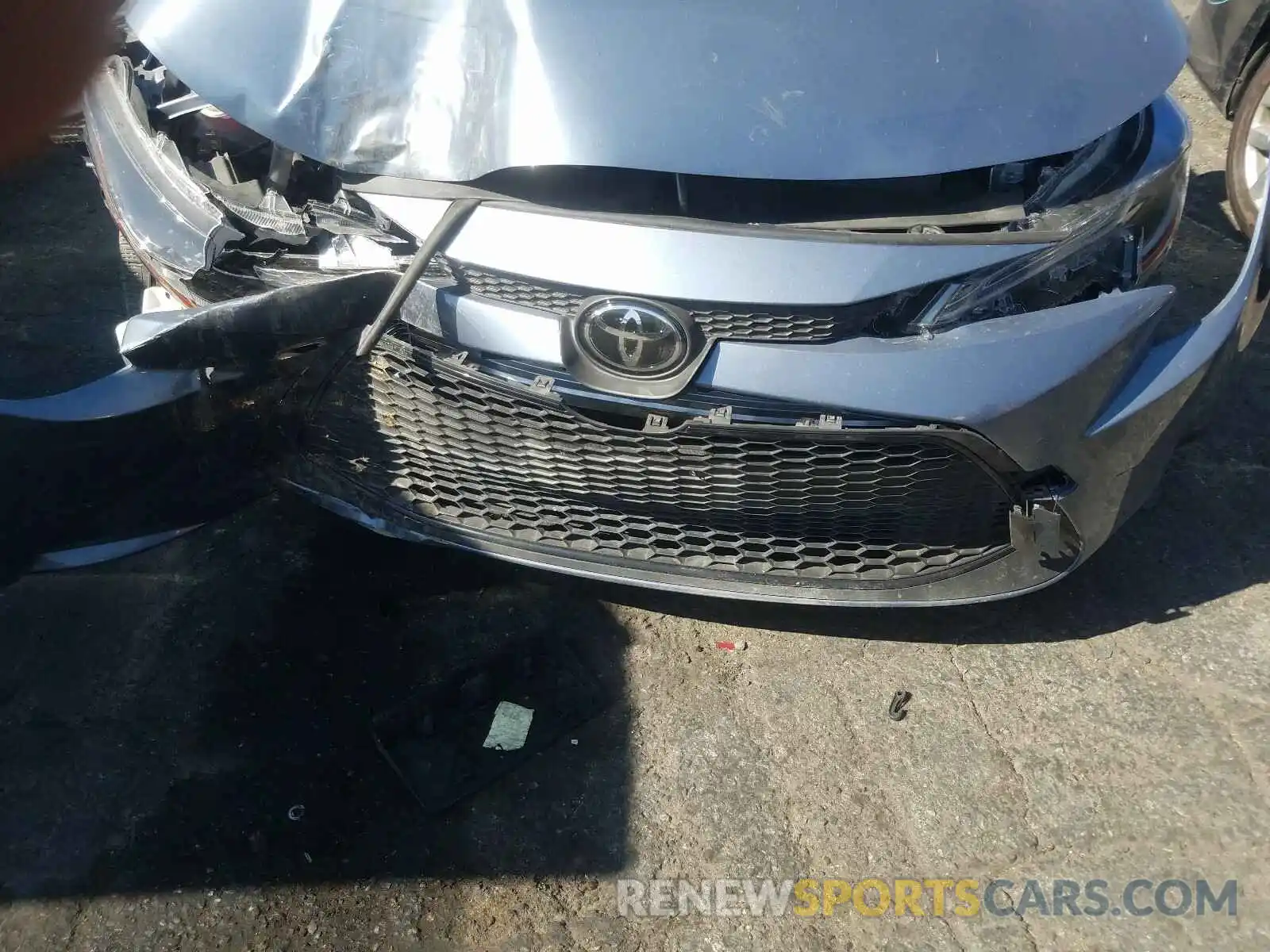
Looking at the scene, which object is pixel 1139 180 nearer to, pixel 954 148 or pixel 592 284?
pixel 954 148

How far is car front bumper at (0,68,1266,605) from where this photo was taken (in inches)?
77.3

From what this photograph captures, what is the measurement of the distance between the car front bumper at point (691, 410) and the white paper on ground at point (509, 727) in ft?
1.20

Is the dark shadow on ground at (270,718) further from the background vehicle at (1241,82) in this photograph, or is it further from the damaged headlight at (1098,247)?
the background vehicle at (1241,82)

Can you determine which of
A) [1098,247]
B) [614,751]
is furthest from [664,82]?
[614,751]

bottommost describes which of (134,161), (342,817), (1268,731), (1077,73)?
(342,817)

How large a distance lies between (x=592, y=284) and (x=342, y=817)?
1.32 m

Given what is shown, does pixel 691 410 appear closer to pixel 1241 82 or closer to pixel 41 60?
pixel 41 60

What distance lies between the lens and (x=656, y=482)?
7.30ft

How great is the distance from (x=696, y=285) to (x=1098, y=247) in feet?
3.13

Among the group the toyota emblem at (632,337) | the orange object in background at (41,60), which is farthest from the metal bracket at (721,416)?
the orange object in background at (41,60)

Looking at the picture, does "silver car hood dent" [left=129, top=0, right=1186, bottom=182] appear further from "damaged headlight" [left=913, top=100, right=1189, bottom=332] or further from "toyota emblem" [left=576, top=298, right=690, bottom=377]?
"toyota emblem" [left=576, top=298, right=690, bottom=377]

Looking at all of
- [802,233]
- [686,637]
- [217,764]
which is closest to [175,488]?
[217,764]

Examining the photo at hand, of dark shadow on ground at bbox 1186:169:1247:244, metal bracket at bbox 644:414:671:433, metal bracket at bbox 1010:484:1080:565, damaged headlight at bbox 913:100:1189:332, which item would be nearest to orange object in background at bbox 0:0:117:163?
metal bracket at bbox 644:414:671:433

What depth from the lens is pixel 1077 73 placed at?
2191mm
